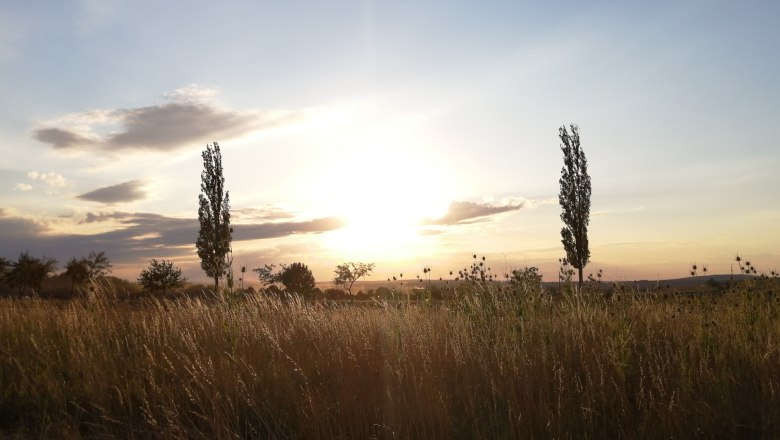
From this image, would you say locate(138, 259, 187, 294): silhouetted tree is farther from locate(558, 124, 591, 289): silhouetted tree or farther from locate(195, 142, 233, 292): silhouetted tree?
locate(558, 124, 591, 289): silhouetted tree

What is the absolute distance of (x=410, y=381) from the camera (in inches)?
221

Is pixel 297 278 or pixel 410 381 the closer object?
pixel 410 381

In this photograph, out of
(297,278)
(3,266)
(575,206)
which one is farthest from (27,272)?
(575,206)

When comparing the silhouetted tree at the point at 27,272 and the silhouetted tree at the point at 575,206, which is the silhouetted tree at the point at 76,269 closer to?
the silhouetted tree at the point at 27,272

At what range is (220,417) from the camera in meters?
4.99

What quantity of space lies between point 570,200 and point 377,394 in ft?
88.7

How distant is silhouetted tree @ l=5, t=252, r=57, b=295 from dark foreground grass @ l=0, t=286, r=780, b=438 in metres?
26.4

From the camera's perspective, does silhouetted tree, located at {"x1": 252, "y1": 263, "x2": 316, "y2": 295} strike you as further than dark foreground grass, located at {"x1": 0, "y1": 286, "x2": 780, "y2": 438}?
Yes

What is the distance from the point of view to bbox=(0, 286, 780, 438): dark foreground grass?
4.86m

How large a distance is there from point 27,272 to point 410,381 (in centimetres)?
3278

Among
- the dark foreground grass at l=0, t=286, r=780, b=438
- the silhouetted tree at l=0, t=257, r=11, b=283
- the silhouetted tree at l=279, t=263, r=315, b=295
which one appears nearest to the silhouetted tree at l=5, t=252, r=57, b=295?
the silhouetted tree at l=0, t=257, r=11, b=283

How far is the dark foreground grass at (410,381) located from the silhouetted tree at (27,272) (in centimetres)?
2639

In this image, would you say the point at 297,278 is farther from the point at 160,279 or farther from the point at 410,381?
the point at 410,381

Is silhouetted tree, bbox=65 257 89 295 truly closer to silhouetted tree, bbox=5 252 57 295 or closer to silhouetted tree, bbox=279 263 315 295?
silhouetted tree, bbox=5 252 57 295
